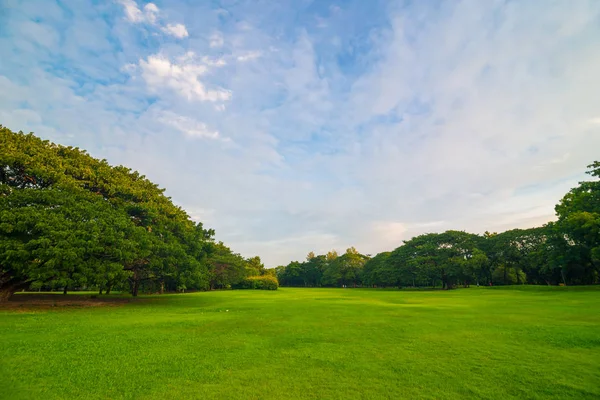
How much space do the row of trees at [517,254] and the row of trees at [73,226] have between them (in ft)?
141

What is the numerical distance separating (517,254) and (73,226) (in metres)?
68.9

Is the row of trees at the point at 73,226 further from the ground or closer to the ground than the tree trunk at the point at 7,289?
further from the ground

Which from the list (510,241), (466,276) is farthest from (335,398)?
(510,241)

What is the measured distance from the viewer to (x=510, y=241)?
6034 cm

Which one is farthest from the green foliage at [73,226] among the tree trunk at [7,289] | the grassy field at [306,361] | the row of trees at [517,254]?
the row of trees at [517,254]

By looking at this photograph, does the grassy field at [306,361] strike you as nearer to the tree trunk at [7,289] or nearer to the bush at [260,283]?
the tree trunk at [7,289]

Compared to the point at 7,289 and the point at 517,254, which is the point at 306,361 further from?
the point at 517,254

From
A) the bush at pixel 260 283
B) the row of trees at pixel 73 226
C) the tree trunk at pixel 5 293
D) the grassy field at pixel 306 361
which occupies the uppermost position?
the row of trees at pixel 73 226

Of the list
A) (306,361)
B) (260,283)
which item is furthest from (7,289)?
(260,283)

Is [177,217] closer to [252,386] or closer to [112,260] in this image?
[112,260]

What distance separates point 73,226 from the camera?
64.9 ft

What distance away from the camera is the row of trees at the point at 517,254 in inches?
1503

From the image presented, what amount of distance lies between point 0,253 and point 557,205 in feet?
194

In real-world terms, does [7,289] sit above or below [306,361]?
above
